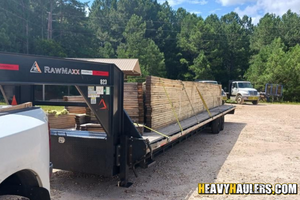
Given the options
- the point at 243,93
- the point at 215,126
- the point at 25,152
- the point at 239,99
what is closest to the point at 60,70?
the point at 25,152

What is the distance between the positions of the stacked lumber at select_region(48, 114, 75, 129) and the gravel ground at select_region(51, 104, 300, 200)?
101cm

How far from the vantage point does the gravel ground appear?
488cm

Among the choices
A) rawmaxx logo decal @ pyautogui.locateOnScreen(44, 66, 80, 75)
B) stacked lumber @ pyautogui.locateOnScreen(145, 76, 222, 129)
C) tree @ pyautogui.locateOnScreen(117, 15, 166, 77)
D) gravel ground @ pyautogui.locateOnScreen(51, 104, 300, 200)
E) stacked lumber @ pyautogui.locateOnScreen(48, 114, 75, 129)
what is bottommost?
gravel ground @ pyautogui.locateOnScreen(51, 104, 300, 200)

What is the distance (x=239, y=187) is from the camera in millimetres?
5312

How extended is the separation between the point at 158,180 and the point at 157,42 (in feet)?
174

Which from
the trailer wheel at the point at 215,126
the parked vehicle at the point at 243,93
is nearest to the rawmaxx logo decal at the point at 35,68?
the trailer wheel at the point at 215,126

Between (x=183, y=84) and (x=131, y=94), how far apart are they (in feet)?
8.01

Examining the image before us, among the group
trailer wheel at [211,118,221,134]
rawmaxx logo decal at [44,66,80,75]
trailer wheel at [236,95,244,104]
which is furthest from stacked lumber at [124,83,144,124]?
trailer wheel at [236,95,244,104]

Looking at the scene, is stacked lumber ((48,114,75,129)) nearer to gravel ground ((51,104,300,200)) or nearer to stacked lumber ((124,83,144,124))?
gravel ground ((51,104,300,200))

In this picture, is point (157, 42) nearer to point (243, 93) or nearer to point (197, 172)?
point (243, 93)

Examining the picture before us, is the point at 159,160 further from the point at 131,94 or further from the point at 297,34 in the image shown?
the point at 297,34

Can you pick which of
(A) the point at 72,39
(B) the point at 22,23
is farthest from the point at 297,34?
(B) the point at 22,23

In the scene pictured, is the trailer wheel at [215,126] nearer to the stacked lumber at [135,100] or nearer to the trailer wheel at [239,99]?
the stacked lumber at [135,100]

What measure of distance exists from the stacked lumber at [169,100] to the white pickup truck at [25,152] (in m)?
3.28
